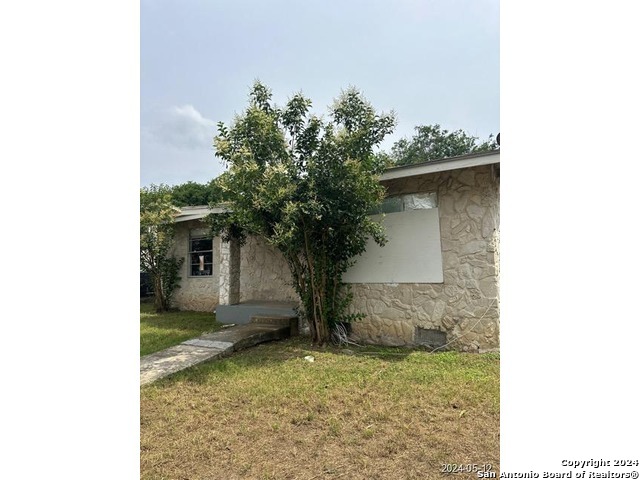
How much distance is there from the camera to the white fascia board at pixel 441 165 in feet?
16.2

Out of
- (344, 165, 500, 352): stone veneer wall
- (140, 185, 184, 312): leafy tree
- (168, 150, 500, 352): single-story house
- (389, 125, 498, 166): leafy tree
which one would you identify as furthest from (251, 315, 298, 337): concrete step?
(389, 125, 498, 166): leafy tree

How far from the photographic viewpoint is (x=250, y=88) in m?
5.87

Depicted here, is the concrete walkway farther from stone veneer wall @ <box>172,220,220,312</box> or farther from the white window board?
stone veneer wall @ <box>172,220,220,312</box>

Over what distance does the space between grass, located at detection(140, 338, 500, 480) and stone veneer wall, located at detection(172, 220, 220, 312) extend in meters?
5.22

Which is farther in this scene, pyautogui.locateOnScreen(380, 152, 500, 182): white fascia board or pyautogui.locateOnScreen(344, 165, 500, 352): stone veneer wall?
pyautogui.locateOnScreen(344, 165, 500, 352): stone veneer wall

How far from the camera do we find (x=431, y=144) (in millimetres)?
29625

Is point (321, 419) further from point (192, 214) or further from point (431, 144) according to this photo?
point (431, 144)

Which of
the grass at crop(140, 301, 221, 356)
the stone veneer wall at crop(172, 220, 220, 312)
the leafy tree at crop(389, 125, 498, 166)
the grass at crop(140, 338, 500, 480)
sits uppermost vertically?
the leafy tree at crop(389, 125, 498, 166)

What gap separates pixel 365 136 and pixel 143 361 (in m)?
4.70

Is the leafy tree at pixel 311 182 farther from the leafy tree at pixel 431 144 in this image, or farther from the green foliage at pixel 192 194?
the leafy tree at pixel 431 144

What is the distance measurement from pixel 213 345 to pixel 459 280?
13.3ft

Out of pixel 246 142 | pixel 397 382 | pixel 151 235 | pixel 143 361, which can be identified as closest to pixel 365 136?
pixel 246 142

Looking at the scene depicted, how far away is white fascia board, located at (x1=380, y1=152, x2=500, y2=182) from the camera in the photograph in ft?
16.2

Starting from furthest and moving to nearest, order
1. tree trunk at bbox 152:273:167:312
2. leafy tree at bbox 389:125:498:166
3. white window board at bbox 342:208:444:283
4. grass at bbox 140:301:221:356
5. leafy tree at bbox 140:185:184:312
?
leafy tree at bbox 389:125:498:166 < tree trunk at bbox 152:273:167:312 < leafy tree at bbox 140:185:184:312 < grass at bbox 140:301:221:356 < white window board at bbox 342:208:444:283
